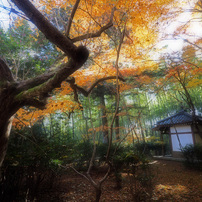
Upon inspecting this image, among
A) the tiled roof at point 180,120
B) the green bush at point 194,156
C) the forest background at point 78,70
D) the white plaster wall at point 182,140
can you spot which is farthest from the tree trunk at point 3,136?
the white plaster wall at point 182,140

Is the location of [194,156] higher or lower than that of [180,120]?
lower

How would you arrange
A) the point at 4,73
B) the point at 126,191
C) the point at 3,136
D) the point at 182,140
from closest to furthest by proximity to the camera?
the point at 3,136 < the point at 4,73 < the point at 126,191 < the point at 182,140

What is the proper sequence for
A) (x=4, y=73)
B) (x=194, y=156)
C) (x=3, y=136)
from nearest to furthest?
(x=3, y=136) < (x=4, y=73) < (x=194, y=156)

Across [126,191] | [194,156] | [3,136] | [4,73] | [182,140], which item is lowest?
[126,191]

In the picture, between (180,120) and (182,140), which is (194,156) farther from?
(180,120)

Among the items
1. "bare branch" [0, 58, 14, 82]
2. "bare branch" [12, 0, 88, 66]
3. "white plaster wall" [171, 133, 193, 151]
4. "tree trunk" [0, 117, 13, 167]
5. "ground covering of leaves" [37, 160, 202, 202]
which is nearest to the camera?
"bare branch" [12, 0, 88, 66]

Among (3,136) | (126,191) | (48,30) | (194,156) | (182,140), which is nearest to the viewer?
(48,30)

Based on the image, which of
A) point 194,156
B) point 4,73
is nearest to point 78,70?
point 4,73

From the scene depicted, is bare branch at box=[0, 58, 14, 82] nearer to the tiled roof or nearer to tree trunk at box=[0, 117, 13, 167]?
tree trunk at box=[0, 117, 13, 167]

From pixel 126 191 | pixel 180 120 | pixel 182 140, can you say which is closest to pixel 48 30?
pixel 126 191

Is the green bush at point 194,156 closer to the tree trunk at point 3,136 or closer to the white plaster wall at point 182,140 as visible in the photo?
the white plaster wall at point 182,140

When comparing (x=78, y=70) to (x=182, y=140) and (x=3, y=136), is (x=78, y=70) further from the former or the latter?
(x=182, y=140)

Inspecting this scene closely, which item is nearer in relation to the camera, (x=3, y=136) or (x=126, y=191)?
(x=3, y=136)

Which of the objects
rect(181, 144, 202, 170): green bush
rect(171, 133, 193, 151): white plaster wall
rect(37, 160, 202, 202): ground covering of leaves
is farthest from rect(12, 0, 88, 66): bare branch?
rect(171, 133, 193, 151): white plaster wall
